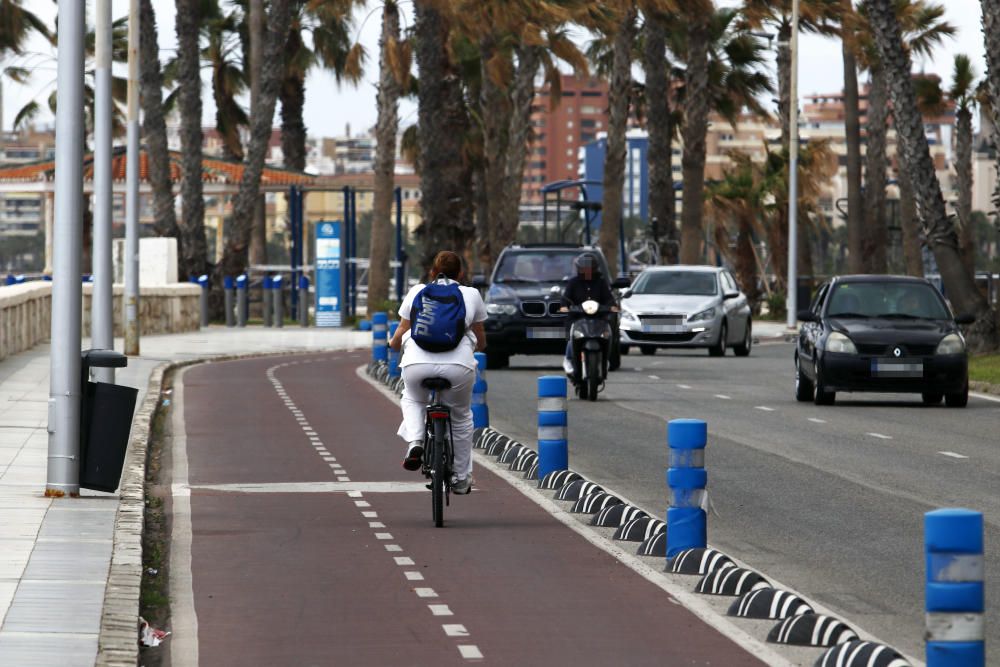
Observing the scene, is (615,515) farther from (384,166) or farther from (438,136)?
(384,166)

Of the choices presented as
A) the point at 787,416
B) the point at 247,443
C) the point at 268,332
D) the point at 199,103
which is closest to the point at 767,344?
the point at 268,332

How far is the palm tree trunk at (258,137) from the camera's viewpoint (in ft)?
159

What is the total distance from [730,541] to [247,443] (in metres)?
7.60

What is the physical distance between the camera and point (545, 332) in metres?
29.9

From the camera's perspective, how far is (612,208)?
50.5m

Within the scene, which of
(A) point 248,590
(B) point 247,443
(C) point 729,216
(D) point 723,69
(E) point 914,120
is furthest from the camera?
(C) point 729,216

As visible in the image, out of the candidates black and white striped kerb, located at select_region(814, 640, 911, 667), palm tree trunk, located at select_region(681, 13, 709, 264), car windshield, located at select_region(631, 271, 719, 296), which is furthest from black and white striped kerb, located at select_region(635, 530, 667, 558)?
palm tree trunk, located at select_region(681, 13, 709, 264)

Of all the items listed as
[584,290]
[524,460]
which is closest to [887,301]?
[584,290]

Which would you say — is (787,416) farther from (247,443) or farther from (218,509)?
(218,509)

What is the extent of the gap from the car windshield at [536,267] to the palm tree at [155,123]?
16832 mm

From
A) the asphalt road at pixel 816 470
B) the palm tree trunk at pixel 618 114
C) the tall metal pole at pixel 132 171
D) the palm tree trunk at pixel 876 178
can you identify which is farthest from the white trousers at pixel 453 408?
the palm tree trunk at pixel 876 178

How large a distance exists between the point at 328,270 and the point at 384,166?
3734 mm

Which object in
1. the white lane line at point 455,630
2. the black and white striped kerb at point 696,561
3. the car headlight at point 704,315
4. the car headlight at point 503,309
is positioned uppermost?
the car headlight at point 503,309

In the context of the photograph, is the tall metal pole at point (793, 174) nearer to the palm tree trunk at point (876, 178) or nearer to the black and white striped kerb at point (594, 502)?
the palm tree trunk at point (876, 178)
